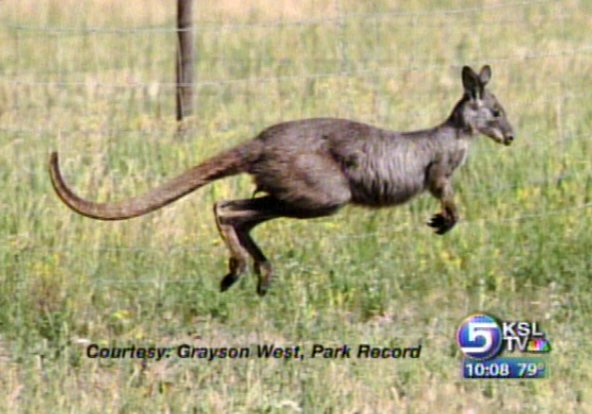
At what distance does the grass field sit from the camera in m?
6.10

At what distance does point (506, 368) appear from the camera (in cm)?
637

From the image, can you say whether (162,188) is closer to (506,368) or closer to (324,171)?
(324,171)

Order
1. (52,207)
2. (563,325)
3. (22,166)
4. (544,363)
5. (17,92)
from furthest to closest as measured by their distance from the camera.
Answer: (17,92), (22,166), (52,207), (563,325), (544,363)

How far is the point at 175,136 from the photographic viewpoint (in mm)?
8469

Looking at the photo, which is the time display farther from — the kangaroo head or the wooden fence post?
the wooden fence post

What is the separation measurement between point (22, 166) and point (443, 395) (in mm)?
3265

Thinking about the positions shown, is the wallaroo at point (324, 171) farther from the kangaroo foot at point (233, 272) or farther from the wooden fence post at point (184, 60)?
the wooden fence post at point (184, 60)

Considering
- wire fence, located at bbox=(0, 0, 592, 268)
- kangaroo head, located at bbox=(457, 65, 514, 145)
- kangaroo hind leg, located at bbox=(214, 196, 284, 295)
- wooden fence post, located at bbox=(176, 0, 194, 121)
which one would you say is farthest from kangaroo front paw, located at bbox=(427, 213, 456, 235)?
wooden fence post, located at bbox=(176, 0, 194, 121)

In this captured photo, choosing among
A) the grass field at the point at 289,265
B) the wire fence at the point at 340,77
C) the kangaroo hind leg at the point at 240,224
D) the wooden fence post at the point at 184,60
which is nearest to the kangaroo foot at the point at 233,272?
the kangaroo hind leg at the point at 240,224

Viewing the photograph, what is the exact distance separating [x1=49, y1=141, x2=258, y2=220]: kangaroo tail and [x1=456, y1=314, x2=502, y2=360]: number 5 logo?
1335 mm

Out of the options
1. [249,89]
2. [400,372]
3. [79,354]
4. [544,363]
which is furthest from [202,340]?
[249,89]

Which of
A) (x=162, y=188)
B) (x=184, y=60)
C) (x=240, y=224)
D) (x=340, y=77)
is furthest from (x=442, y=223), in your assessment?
(x=340, y=77)

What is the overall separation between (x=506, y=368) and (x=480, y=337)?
1.06 feet

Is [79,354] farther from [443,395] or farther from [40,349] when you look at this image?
[443,395]
